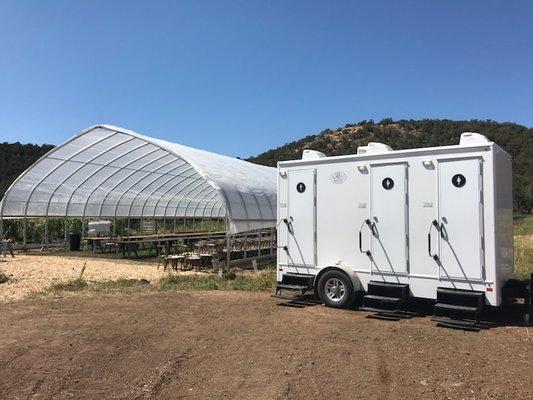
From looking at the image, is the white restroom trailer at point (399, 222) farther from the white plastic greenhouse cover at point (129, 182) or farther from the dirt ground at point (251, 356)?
the white plastic greenhouse cover at point (129, 182)

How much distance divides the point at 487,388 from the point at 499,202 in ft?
13.1

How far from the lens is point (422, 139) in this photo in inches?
2200

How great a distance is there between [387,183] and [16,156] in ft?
187

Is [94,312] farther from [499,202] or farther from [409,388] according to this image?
[499,202]

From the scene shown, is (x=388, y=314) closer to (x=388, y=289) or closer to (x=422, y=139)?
(x=388, y=289)

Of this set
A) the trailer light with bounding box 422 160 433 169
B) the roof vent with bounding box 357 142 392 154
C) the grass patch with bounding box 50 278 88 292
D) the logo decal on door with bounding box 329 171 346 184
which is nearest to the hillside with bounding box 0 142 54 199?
the grass patch with bounding box 50 278 88 292

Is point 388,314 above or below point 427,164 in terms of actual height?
below

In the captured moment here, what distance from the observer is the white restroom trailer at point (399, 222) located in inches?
311

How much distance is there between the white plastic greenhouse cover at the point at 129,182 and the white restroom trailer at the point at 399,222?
7.39 m

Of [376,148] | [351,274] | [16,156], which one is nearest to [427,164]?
[376,148]

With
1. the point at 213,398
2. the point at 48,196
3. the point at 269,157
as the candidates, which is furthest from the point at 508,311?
the point at 269,157

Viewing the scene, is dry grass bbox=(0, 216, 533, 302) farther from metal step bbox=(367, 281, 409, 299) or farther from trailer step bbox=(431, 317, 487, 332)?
trailer step bbox=(431, 317, 487, 332)

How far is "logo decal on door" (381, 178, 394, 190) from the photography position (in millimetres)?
8812

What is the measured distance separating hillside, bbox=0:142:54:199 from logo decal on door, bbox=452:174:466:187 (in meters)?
54.5
